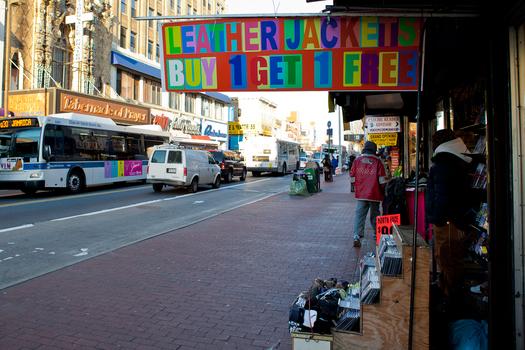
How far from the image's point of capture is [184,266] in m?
6.37

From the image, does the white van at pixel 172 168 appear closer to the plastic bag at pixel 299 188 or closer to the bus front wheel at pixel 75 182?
the bus front wheel at pixel 75 182

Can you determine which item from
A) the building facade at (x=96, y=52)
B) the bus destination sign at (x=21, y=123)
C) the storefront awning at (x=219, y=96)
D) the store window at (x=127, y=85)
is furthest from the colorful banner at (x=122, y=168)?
the storefront awning at (x=219, y=96)

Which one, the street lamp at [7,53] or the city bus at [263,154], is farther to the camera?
the city bus at [263,154]

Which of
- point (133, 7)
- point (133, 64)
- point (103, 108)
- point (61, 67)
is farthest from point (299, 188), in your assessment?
point (133, 7)

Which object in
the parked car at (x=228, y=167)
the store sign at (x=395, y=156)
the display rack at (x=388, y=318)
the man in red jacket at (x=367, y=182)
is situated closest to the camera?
the display rack at (x=388, y=318)

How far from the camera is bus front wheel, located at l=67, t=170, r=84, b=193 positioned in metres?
16.6

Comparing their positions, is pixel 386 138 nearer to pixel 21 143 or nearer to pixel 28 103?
pixel 21 143

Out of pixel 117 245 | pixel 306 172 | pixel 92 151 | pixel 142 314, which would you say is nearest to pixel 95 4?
pixel 92 151

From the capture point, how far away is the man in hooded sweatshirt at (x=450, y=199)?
4.10 metres

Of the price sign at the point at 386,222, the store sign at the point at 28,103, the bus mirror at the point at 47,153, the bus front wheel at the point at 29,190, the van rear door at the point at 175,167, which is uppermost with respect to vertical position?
the store sign at the point at 28,103

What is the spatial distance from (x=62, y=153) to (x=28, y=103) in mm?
10953

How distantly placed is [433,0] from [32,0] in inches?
1133

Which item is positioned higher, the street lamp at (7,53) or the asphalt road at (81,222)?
the street lamp at (7,53)

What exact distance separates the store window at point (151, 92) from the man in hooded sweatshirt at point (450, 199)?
3610 centimetres
